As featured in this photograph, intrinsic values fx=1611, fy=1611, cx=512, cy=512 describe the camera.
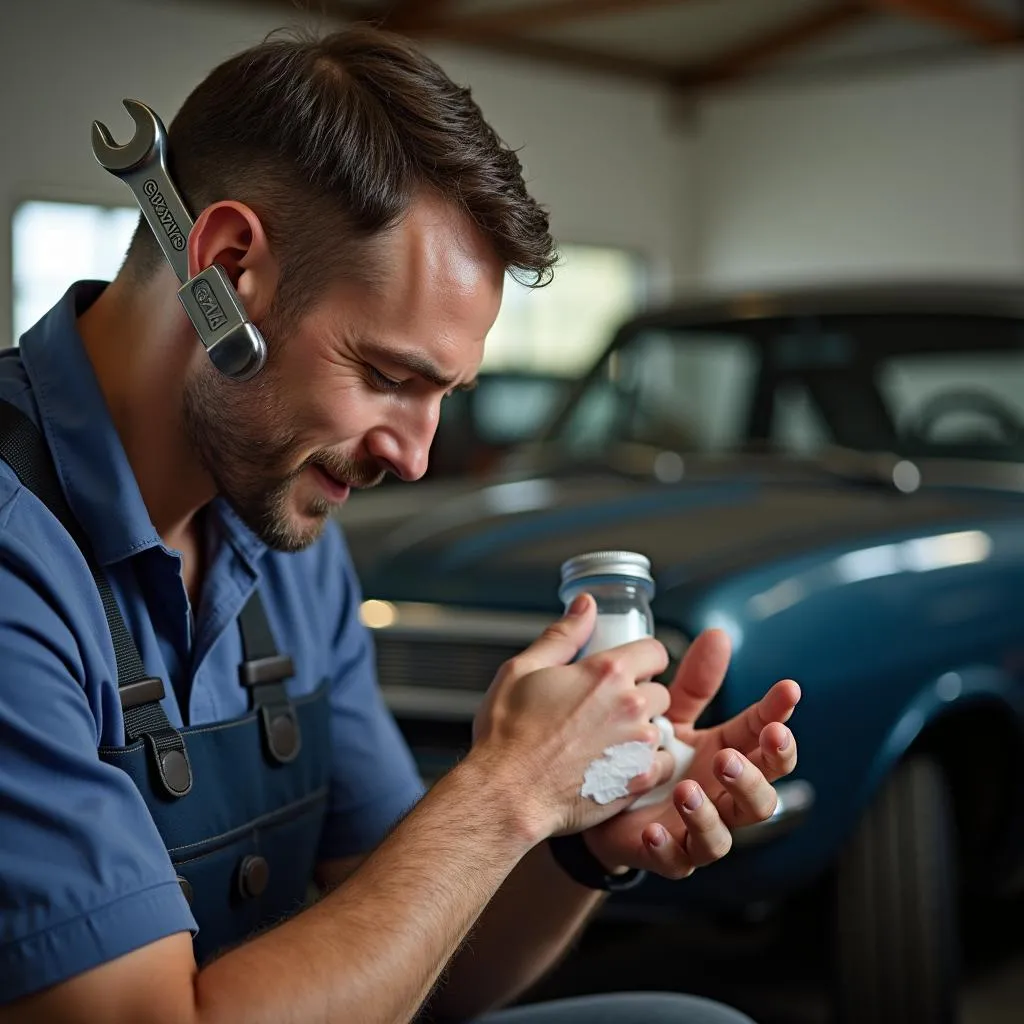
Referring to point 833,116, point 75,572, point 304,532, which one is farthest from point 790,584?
point 833,116

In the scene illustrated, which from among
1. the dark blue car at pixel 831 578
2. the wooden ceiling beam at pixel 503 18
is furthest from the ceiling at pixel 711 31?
the dark blue car at pixel 831 578

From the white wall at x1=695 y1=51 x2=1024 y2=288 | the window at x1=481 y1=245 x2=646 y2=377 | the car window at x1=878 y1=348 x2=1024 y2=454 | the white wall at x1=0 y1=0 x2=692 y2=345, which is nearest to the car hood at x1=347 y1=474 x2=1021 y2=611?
the car window at x1=878 y1=348 x2=1024 y2=454

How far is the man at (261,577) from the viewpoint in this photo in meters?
1.24

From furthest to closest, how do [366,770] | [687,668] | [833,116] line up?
[833,116], [366,770], [687,668]

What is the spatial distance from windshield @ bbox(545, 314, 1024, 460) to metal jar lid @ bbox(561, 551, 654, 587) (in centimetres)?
211

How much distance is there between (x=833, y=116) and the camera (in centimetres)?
1216

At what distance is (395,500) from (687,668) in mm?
1891

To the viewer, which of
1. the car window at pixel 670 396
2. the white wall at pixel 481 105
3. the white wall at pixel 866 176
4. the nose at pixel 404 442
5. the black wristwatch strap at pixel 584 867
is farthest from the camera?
the white wall at pixel 866 176

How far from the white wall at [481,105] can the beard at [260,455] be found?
8.77 feet

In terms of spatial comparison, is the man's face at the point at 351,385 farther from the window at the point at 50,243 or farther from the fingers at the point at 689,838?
the window at the point at 50,243

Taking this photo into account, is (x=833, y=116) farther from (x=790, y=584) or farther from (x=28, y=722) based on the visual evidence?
(x=28, y=722)

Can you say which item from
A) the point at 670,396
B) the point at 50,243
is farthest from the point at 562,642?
the point at 50,243

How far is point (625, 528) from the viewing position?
119 inches

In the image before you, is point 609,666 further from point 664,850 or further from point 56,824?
point 56,824
